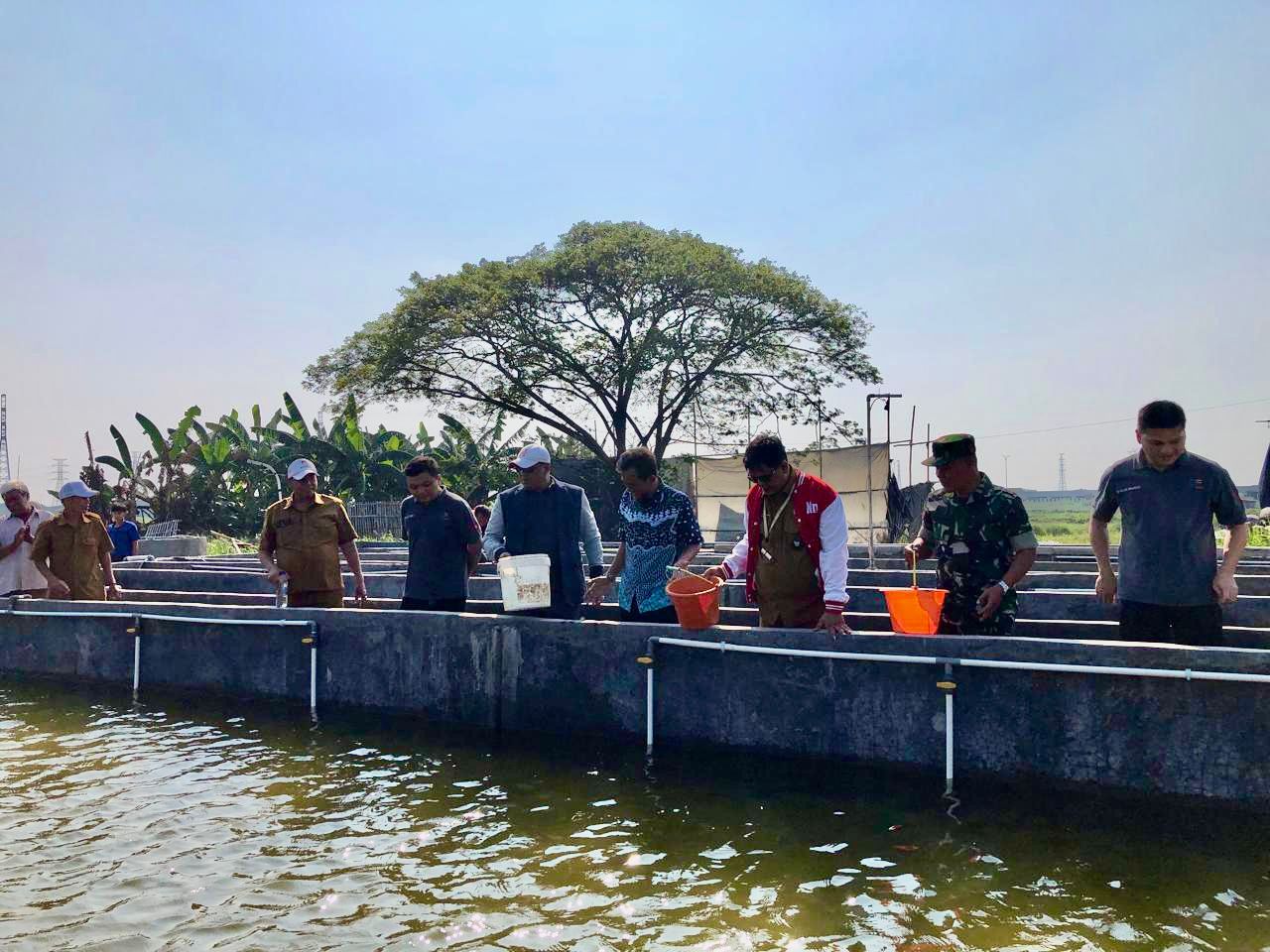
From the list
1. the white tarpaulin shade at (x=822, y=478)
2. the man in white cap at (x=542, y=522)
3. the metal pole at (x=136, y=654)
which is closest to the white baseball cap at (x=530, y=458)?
the man in white cap at (x=542, y=522)

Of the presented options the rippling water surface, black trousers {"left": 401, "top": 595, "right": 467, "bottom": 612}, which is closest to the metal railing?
black trousers {"left": 401, "top": 595, "right": 467, "bottom": 612}

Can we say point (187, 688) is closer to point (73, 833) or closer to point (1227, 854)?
point (73, 833)

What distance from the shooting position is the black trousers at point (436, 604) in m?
7.95

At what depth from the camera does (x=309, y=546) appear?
26.9 feet

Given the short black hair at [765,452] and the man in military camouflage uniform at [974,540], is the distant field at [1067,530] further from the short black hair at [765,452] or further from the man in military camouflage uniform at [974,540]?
the short black hair at [765,452]

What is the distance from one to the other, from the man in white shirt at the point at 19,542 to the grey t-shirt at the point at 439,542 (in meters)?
4.01

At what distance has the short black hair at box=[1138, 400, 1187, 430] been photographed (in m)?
5.31

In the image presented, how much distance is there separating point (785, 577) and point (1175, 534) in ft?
6.66

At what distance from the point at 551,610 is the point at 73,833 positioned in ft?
10.6

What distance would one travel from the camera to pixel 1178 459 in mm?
5414

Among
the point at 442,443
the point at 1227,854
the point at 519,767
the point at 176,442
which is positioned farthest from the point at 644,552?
the point at 442,443

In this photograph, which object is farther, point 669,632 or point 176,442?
point 176,442

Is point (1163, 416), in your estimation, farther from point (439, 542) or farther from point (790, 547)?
point (439, 542)

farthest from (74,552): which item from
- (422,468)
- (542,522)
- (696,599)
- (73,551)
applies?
(696,599)
